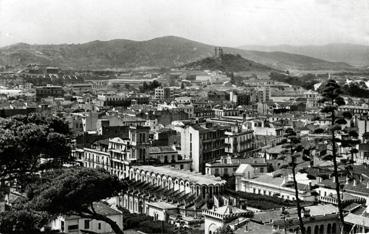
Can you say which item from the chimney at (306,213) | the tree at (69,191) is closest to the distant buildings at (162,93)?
the chimney at (306,213)

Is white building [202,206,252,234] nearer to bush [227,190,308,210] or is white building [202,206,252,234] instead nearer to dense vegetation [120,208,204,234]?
dense vegetation [120,208,204,234]

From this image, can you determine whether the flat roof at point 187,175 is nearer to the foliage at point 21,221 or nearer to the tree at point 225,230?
the tree at point 225,230

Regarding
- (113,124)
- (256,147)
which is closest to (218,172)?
(256,147)

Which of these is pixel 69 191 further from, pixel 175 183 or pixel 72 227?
pixel 175 183

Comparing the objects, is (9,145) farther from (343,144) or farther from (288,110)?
(288,110)

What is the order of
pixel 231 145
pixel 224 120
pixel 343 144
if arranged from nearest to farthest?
pixel 343 144, pixel 231 145, pixel 224 120

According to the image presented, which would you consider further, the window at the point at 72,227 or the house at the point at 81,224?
the window at the point at 72,227

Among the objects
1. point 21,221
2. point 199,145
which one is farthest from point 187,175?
point 21,221

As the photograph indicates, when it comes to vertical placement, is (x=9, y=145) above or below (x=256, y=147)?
above
